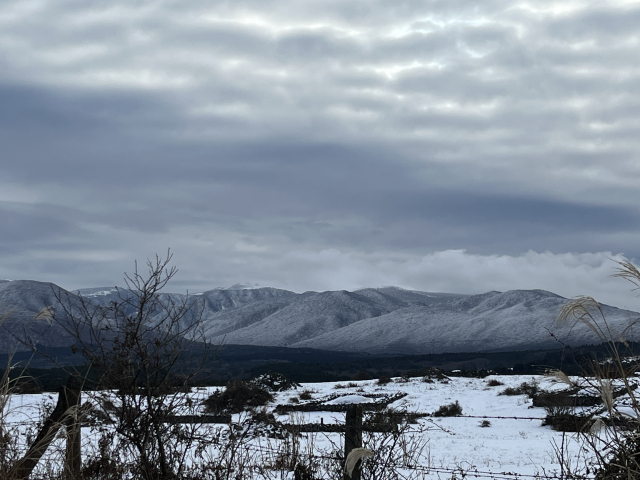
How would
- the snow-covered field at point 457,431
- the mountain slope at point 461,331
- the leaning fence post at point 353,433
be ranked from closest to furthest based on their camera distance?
the leaning fence post at point 353,433 → the snow-covered field at point 457,431 → the mountain slope at point 461,331

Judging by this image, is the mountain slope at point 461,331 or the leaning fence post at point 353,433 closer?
the leaning fence post at point 353,433

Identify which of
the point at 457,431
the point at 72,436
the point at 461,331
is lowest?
the point at 461,331

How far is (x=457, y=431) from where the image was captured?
19.6m

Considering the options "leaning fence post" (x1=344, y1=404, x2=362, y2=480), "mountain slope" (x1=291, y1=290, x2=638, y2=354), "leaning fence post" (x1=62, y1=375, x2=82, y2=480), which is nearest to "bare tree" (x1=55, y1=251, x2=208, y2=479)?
"leaning fence post" (x1=62, y1=375, x2=82, y2=480)

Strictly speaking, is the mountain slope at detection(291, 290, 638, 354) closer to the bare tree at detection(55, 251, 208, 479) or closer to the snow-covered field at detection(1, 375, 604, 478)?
the snow-covered field at detection(1, 375, 604, 478)

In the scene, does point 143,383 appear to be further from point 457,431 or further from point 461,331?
point 461,331

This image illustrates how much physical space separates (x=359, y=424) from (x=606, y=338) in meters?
2.43

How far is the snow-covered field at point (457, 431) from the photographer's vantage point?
8.77 meters

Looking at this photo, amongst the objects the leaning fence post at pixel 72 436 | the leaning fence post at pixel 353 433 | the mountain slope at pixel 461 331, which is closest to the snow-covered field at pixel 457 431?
the leaning fence post at pixel 72 436

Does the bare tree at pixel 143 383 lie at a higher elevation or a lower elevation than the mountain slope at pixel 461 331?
higher

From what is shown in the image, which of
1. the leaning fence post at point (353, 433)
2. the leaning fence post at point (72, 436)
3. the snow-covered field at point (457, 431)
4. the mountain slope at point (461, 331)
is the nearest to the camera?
the leaning fence post at point (353, 433)

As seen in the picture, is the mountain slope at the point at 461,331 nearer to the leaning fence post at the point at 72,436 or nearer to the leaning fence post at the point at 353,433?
the leaning fence post at the point at 353,433

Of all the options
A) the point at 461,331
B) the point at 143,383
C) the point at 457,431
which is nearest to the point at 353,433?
the point at 143,383

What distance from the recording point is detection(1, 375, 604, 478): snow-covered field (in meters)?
8.77
